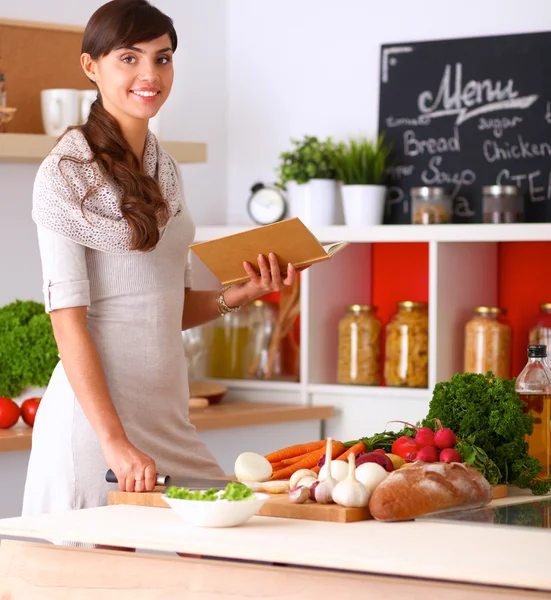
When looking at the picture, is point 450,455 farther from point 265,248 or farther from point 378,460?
point 265,248

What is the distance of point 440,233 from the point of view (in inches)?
139

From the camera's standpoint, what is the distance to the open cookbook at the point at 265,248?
2.01 meters

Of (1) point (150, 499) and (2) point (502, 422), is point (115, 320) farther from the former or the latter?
(2) point (502, 422)

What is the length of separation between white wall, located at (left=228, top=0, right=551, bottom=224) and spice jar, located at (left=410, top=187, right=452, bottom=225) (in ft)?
1.13

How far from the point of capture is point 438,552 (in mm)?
1531

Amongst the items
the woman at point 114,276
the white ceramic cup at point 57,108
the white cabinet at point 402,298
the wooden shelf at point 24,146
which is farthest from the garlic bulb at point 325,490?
the white ceramic cup at point 57,108

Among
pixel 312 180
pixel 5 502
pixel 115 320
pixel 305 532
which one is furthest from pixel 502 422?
pixel 312 180

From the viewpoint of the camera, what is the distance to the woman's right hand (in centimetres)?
195

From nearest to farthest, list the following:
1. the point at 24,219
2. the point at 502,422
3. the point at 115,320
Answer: the point at 502,422
the point at 115,320
the point at 24,219

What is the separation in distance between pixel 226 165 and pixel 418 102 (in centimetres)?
73

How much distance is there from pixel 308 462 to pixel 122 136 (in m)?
0.67

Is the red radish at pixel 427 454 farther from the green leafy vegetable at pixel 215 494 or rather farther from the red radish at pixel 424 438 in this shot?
the green leafy vegetable at pixel 215 494

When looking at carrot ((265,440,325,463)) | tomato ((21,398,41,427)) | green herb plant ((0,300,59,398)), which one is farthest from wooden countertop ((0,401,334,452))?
carrot ((265,440,325,463))

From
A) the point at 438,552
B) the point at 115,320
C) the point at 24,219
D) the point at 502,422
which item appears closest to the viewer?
the point at 438,552
